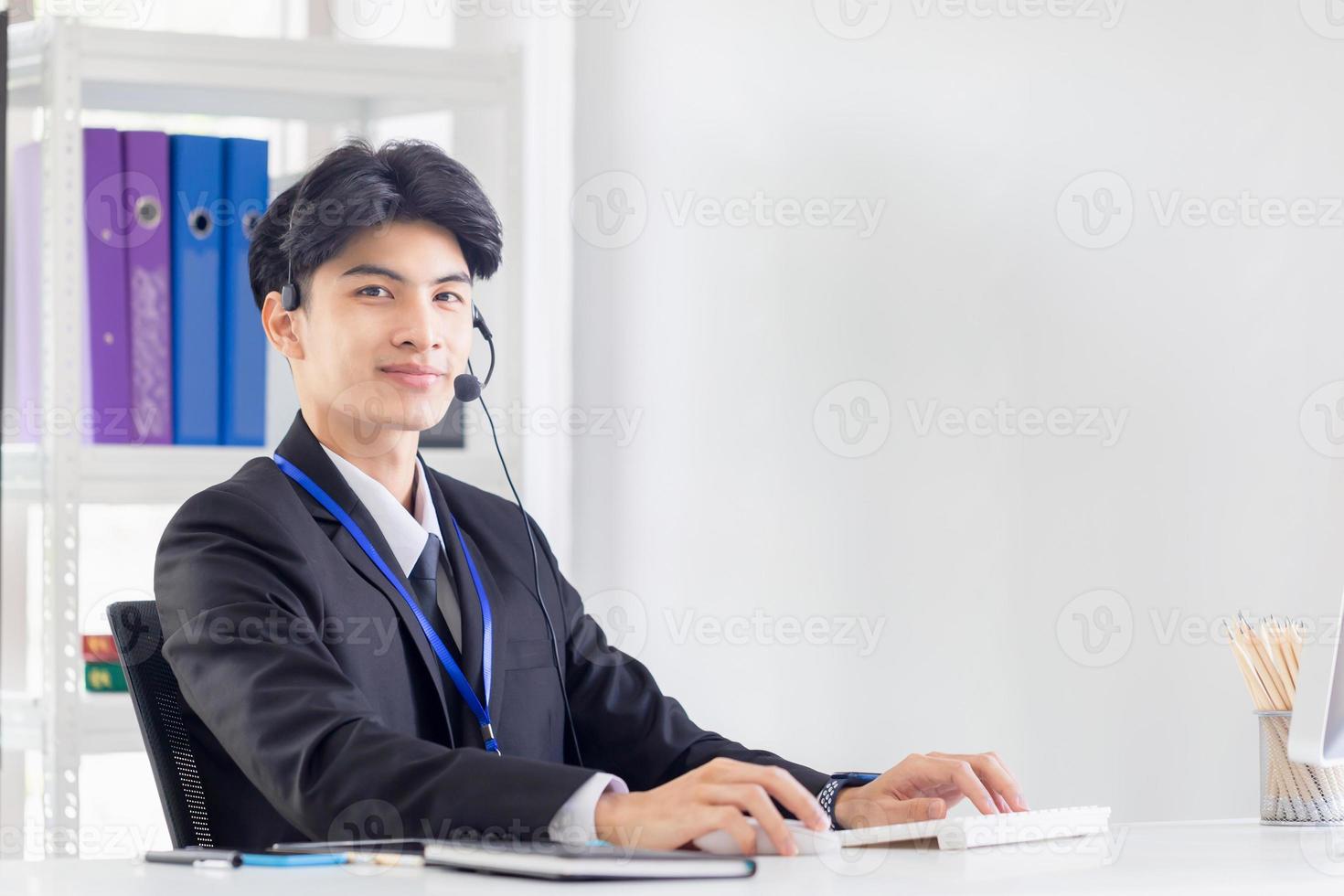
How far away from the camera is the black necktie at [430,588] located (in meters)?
1.54

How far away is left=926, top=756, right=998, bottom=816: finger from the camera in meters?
1.30

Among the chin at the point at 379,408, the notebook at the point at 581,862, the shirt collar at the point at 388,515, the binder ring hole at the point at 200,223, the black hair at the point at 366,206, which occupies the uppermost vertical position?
the binder ring hole at the point at 200,223

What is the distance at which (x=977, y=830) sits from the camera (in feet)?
3.71

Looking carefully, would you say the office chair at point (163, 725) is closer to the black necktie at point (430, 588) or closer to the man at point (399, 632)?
the man at point (399, 632)

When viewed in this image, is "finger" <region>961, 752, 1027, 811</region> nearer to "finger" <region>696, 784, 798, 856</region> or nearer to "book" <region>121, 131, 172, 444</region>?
"finger" <region>696, 784, 798, 856</region>

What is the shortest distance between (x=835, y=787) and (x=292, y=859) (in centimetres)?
58

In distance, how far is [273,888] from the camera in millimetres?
890

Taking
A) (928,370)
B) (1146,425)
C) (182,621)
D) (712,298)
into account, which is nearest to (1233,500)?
(1146,425)

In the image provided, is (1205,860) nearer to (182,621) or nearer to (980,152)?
(182,621)

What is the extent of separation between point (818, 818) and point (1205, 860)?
290 mm

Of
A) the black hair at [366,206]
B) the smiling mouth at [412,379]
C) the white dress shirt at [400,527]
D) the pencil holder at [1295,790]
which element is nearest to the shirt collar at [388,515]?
the white dress shirt at [400,527]

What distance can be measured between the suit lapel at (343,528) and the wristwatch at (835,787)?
0.39 metres

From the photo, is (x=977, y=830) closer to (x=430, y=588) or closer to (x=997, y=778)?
(x=997, y=778)

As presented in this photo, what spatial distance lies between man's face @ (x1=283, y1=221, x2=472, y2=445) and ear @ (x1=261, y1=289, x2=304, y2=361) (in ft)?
0.07
